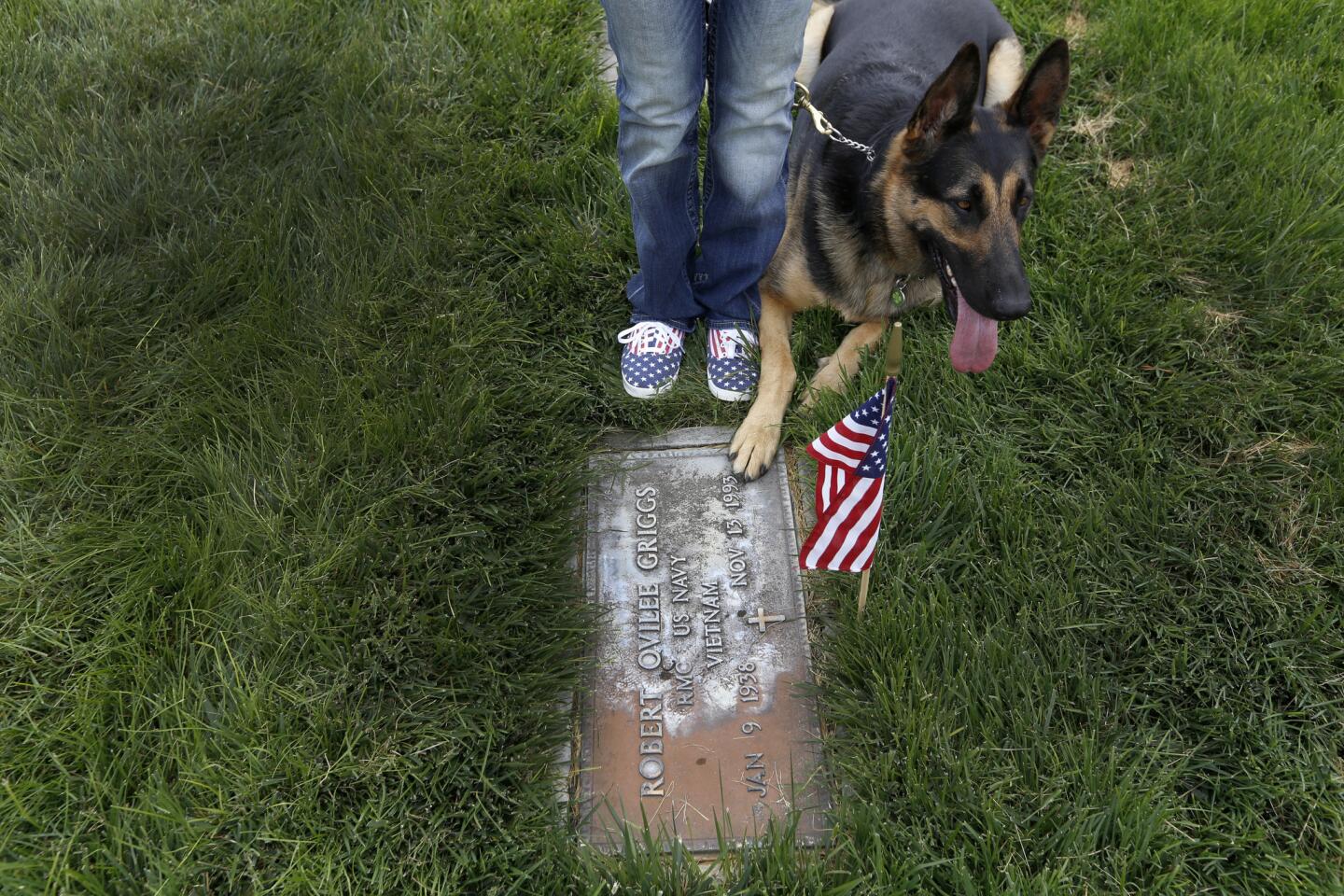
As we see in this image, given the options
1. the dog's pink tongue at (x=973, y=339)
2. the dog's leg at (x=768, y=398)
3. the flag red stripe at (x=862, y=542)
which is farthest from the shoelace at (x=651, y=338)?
the flag red stripe at (x=862, y=542)

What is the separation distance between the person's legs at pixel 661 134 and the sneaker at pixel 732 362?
Result: 0.14 meters

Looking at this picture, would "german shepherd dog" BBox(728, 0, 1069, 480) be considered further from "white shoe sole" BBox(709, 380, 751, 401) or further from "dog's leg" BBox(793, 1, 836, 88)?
"dog's leg" BBox(793, 1, 836, 88)

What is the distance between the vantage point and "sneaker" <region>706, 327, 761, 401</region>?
115 inches

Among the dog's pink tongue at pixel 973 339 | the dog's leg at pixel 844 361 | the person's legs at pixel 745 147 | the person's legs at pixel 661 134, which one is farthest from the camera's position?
the dog's leg at pixel 844 361

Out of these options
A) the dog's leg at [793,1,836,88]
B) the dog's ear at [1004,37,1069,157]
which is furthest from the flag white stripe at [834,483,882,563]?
the dog's leg at [793,1,836,88]

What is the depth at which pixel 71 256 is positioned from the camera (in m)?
2.98

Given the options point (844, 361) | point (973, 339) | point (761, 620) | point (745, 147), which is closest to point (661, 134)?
point (745, 147)

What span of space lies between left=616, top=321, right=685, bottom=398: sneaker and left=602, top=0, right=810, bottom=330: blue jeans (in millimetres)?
57

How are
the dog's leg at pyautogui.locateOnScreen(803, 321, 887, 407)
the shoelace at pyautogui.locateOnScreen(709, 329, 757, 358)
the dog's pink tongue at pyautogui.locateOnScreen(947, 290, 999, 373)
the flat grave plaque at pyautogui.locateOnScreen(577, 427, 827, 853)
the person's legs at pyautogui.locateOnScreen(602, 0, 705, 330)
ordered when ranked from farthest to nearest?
1. the shoelace at pyautogui.locateOnScreen(709, 329, 757, 358)
2. the dog's leg at pyautogui.locateOnScreen(803, 321, 887, 407)
3. the dog's pink tongue at pyautogui.locateOnScreen(947, 290, 999, 373)
4. the person's legs at pyautogui.locateOnScreen(602, 0, 705, 330)
5. the flat grave plaque at pyautogui.locateOnScreen(577, 427, 827, 853)

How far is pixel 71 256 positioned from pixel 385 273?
1.05 meters

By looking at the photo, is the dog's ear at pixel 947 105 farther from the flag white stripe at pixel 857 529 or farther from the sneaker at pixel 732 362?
the flag white stripe at pixel 857 529

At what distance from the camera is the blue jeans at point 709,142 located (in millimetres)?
2260

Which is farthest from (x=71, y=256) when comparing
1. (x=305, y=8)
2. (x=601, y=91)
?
(x=601, y=91)

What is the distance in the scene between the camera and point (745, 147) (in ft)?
8.41
